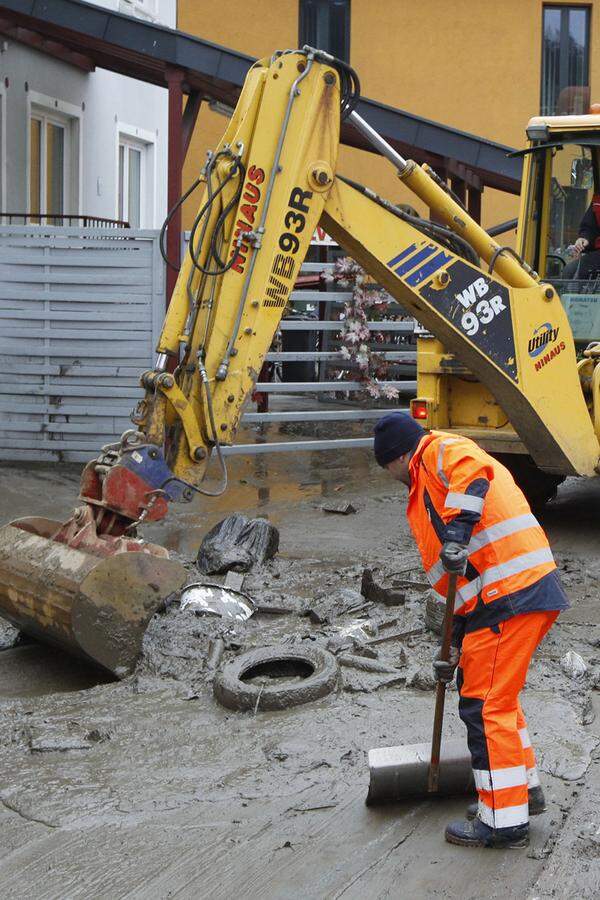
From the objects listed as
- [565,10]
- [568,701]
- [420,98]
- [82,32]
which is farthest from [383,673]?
[565,10]

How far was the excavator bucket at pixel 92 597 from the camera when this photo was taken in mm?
5520

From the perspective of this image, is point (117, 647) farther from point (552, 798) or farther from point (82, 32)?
point (82, 32)

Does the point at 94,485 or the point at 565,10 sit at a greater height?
the point at 565,10

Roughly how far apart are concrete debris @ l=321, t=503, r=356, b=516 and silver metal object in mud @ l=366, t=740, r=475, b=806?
17.9 feet

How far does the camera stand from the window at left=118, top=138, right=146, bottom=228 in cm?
1684

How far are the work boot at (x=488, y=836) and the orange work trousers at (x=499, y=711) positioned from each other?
0.08 feet

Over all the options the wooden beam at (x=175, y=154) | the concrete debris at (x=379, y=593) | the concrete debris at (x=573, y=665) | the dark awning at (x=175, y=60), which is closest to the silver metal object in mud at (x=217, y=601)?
the concrete debris at (x=379, y=593)

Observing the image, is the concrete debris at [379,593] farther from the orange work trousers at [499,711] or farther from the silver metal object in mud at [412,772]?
the orange work trousers at [499,711]

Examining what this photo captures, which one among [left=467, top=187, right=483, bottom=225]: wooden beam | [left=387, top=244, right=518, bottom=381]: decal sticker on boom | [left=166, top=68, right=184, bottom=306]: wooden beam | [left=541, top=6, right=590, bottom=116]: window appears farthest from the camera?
[left=541, top=6, right=590, bottom=116]: window

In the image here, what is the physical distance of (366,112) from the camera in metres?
13.4

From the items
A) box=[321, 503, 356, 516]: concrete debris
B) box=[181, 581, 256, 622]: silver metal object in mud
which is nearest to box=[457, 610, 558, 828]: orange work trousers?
box=[181, 581, 256, 622]: silver metal object in mud

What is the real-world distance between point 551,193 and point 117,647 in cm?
544

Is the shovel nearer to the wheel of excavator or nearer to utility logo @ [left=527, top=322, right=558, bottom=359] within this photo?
utility logo @ [left=527, top=322, right=558, bottom=359]

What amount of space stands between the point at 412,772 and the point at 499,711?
485 mm
